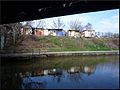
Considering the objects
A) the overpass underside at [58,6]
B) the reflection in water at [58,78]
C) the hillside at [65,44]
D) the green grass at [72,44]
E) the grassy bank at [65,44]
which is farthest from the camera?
the green grass at [72,44]

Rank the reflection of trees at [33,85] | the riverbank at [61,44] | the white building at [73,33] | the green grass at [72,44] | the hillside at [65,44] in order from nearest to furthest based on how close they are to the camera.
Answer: the reflection of trees at [33,85], the riverbank at [61,44], the hillside at [65,44], the green grass at [72,44], the white building at [73,33]

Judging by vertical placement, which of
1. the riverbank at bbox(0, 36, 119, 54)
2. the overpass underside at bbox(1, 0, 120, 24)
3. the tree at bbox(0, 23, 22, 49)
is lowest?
the riverbank at bbox(0, 36, 119, 54)

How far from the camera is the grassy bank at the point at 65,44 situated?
4999 cm

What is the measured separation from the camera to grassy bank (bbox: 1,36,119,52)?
164 ft

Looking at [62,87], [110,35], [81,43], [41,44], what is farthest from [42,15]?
[110,35]

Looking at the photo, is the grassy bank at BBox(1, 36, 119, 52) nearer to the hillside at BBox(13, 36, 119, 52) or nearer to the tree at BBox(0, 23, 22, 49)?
the hillside at BBox(13, 36, 119, 52)

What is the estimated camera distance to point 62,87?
16.6 metres

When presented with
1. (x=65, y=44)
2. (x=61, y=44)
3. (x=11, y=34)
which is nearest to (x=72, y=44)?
(x=65, y=44)

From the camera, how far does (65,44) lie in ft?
186

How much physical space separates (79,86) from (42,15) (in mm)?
5281

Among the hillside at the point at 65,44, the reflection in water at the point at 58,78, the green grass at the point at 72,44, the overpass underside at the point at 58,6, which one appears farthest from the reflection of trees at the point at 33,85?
the green grass at the point at 72,44

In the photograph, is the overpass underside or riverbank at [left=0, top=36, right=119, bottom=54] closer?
the overpass underside

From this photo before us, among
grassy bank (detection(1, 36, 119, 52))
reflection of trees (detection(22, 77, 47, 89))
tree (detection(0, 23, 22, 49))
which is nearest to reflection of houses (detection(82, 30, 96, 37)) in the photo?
grassy bank (detection(1, 36, 119, 52))

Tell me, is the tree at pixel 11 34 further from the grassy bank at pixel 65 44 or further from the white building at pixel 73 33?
the white building at pixel 73 33
